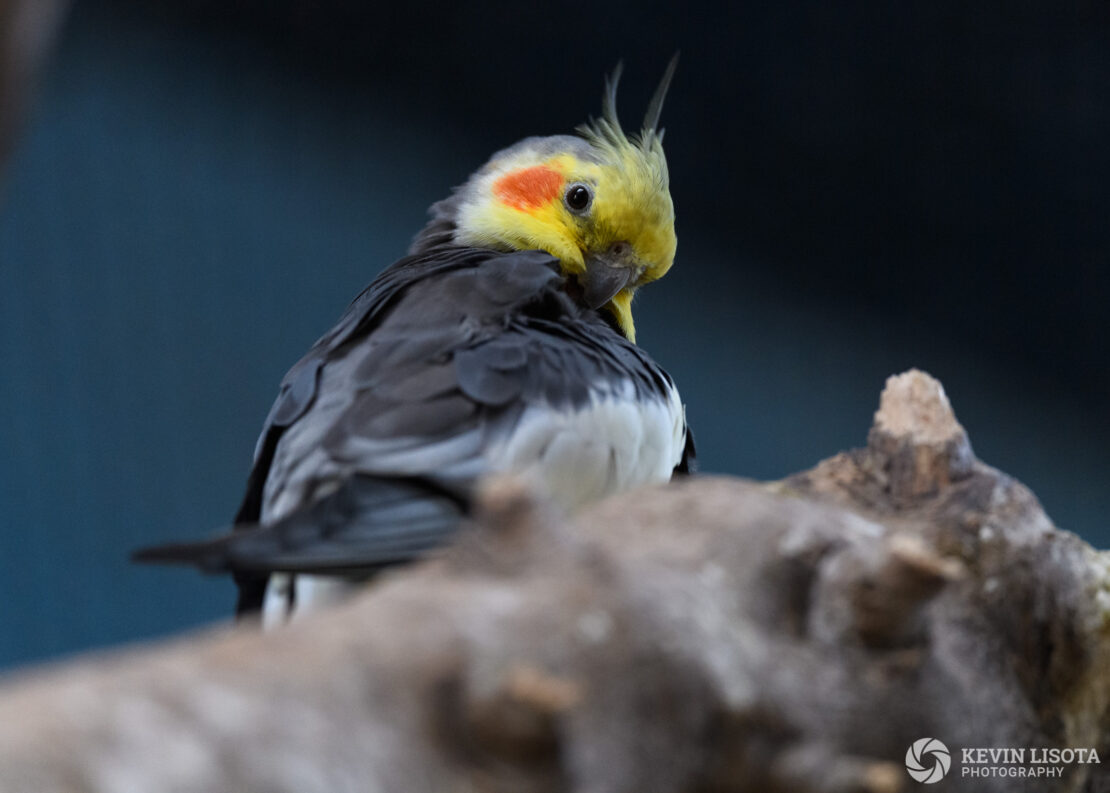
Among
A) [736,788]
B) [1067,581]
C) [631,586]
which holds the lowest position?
[736,788]

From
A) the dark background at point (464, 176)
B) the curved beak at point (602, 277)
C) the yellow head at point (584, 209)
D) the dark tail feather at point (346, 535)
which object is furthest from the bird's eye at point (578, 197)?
the dark background at point (464, 176)

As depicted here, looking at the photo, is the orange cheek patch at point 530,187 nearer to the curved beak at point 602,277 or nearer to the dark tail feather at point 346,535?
the curved beak at point 602,277

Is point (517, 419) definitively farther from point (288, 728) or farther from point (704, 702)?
point (288, 728)

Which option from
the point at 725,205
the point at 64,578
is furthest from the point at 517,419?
the point at 725,205

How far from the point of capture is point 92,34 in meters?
3.33

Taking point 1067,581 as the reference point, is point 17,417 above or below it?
above

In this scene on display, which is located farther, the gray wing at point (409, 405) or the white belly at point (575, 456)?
the white belly at point (575, 456)

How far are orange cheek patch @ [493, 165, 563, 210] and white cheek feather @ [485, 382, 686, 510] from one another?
0.71 m

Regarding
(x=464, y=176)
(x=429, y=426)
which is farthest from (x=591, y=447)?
(x=464, y=176)

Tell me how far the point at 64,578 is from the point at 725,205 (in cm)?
259

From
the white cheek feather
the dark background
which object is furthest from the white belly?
the dark background

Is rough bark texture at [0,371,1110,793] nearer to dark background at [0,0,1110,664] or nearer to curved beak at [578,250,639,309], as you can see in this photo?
curved beak at [578,250,639,309]

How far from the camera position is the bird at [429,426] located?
131 centimetres

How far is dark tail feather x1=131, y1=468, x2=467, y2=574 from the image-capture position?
3.72 feet
